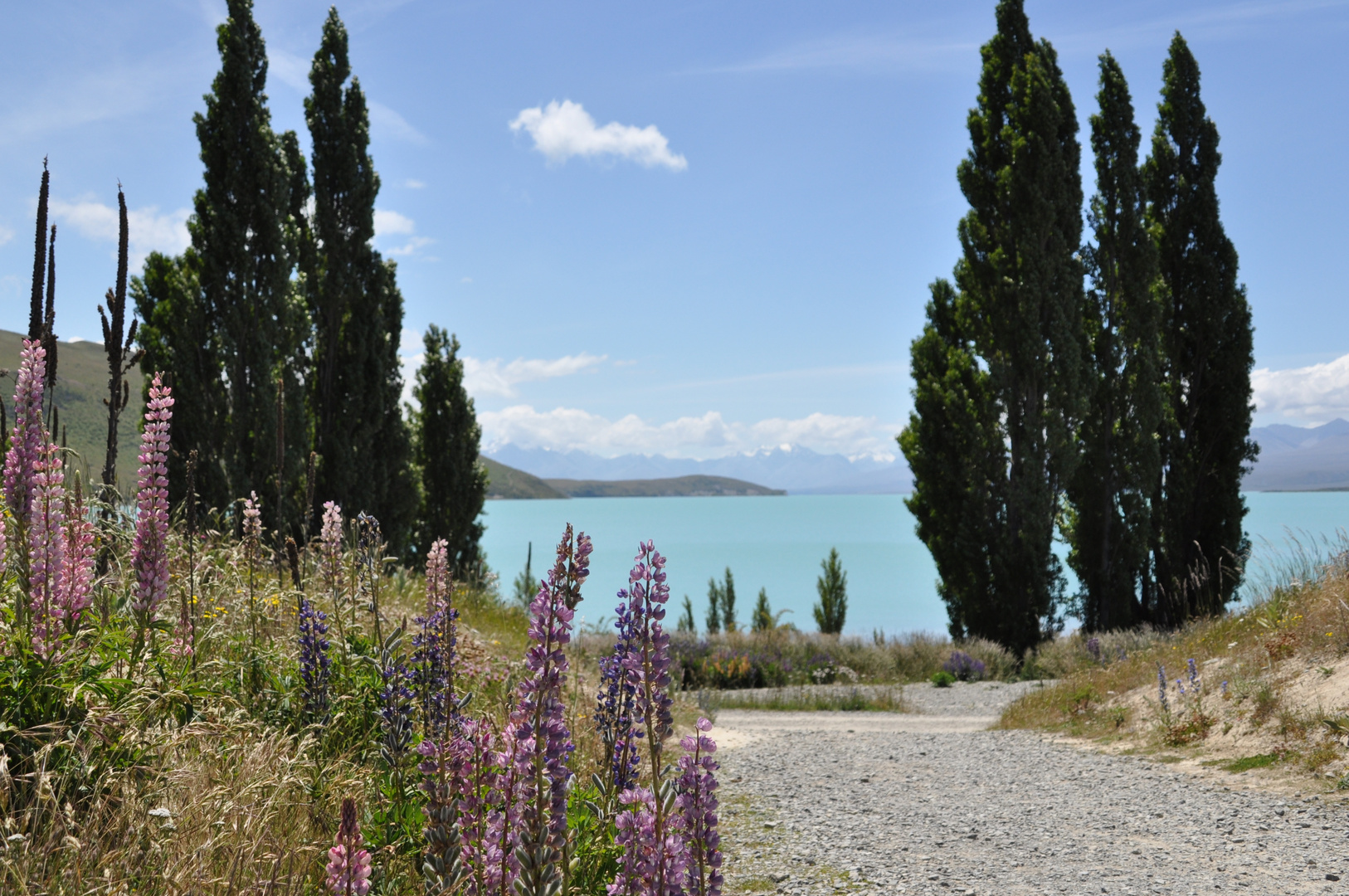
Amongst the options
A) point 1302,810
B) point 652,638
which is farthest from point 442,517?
point 652,638

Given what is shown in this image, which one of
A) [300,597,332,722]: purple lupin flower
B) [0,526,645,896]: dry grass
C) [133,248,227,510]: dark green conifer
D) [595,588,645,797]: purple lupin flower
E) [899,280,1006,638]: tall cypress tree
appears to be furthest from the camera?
[899,280,1006,638]: tall cypress tree

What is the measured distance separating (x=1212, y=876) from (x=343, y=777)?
461 centimetres

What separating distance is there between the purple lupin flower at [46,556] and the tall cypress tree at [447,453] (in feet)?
48.6

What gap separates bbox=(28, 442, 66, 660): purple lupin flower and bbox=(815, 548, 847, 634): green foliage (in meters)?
17.2

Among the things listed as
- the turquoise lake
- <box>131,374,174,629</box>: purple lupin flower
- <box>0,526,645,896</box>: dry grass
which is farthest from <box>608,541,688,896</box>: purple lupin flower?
<box>131,374,174,629</box>: purple lupin flower

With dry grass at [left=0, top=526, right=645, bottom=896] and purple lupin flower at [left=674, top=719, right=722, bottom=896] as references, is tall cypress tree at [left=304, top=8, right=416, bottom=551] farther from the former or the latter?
purple lupin flower at [left=674, top=719, right=722, bottom=896]

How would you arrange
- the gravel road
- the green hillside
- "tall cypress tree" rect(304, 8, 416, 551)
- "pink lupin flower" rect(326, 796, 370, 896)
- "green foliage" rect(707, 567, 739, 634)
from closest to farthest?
"pink lupin flower" rect(326, 796, 370, 896)
the gravel road
"tall cypress tree" rect(304, 8, 416, 551)
"green foliage" rect(707, 567, 739, 634)
the green hillside

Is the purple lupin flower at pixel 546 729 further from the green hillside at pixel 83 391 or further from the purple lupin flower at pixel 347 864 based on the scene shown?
the green hillside at pixel 83 391

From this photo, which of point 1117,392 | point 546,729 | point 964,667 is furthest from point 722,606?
point 546,729

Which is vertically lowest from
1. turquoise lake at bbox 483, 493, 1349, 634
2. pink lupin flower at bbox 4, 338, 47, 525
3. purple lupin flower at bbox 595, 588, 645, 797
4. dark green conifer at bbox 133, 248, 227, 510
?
turquoise lake at bbox 483, 493, 1349, 634

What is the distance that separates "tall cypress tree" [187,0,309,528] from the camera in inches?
522

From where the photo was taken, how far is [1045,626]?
16.1 m

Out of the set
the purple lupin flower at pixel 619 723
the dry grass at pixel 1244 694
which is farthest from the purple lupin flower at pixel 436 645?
the dry grass at pixel 1244 694

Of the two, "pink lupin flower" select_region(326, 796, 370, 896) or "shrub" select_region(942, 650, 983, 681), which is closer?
"pink lupin flower" select_region(326, 796, 370, 896)
